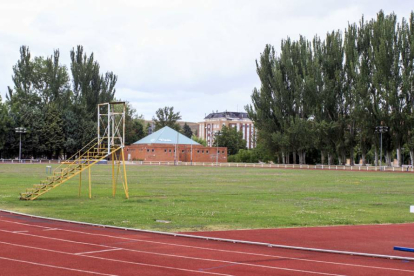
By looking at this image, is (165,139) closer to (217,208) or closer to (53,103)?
(53,103)

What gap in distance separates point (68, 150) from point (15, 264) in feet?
341

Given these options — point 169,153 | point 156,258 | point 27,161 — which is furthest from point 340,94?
point 156,258

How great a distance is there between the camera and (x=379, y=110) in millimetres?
79000

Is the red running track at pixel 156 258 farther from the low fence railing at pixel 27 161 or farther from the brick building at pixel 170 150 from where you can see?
the brick building at pixel 170 150

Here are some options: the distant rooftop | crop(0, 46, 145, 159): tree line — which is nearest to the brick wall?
the distant rooftop

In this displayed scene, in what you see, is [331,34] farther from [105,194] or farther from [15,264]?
[15,264]

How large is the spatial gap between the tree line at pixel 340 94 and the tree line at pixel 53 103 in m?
33.1

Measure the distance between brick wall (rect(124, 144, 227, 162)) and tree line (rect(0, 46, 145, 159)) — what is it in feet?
56.2

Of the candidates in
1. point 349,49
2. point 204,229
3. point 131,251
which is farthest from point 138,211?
point 349,49

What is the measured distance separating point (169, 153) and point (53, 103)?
1188 inches

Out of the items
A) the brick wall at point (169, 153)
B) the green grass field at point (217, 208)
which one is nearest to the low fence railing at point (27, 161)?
the brick wall at point (169, 153)

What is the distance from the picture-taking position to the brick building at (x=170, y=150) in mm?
127125

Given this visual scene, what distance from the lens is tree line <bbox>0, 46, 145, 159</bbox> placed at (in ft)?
352

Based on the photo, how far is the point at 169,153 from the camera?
128625mm
